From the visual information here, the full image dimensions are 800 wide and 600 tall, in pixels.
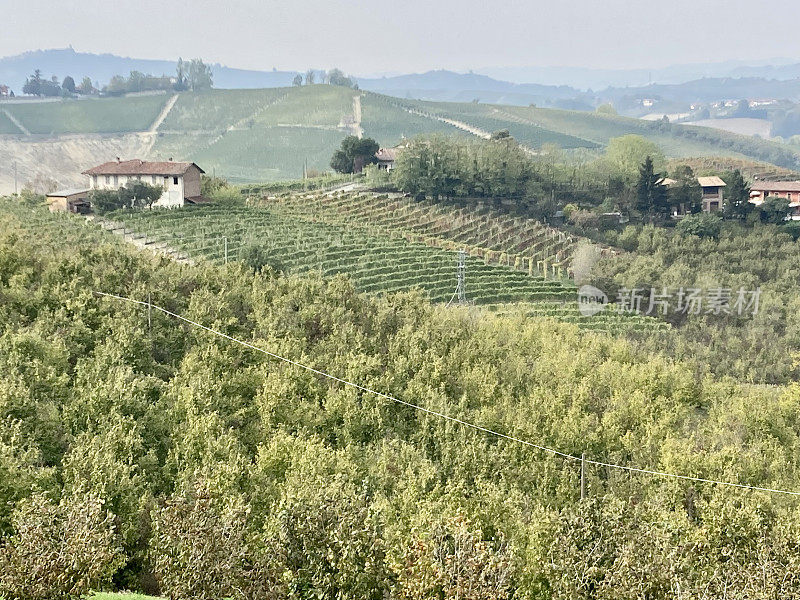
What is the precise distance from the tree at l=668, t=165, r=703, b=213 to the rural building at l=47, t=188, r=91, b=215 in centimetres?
5100

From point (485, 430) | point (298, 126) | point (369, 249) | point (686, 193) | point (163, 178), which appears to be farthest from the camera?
point (298, 126)

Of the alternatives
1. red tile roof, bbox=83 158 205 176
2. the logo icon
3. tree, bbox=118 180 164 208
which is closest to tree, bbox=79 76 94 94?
red tile roof, bbox=83 158 205 176

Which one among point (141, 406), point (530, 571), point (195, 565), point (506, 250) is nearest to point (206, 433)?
point (141, 406)

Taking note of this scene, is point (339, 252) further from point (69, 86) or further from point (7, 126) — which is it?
point (69, 86)

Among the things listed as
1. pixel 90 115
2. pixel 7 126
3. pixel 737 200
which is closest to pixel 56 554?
pixel 737 200

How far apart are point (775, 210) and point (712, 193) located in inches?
270

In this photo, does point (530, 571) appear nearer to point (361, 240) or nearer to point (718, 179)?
point (361, 240)

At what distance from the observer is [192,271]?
42031 millimetres

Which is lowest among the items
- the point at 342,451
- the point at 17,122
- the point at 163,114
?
the point at 342,451

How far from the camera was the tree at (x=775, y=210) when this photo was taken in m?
81.4

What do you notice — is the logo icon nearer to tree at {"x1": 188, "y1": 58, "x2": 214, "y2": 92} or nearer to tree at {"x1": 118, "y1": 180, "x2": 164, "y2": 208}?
tree at {"x1": 118, "y1": 180, "x2": 164, "y2": 208}

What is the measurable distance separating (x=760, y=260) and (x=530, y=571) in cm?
6114

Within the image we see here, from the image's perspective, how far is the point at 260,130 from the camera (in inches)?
5423

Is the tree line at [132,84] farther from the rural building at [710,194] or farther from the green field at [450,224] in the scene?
the rural building at [710,194]
